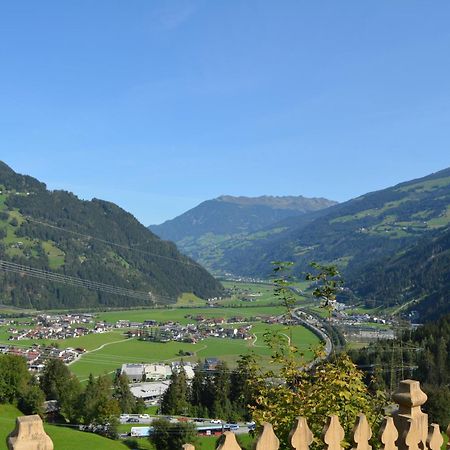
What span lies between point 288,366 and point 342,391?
1152 mm

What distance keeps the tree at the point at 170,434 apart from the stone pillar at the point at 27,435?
4199 cm

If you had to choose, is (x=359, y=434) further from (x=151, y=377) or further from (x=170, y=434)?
(x=151, y=377)

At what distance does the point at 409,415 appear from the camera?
5.12 metres

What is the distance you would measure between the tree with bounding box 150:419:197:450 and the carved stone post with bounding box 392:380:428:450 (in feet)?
131

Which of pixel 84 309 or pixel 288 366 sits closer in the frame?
pixel 288 366

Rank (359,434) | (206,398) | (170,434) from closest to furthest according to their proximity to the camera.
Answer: (359,434)
(170,434)
(206,398)

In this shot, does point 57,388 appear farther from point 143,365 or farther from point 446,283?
point 446,283

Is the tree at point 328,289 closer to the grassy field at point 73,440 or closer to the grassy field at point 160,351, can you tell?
the grassy field at point 73,440

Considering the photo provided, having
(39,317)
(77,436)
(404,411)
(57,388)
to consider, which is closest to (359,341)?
(57,388)

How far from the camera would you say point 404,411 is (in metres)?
5.18

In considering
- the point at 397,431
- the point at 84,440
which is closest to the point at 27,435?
the point at 397,431

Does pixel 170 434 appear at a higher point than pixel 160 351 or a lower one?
higher

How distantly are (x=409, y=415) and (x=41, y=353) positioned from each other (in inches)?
4182

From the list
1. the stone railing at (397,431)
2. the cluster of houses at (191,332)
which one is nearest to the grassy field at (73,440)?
the stone railing at (397,431)
